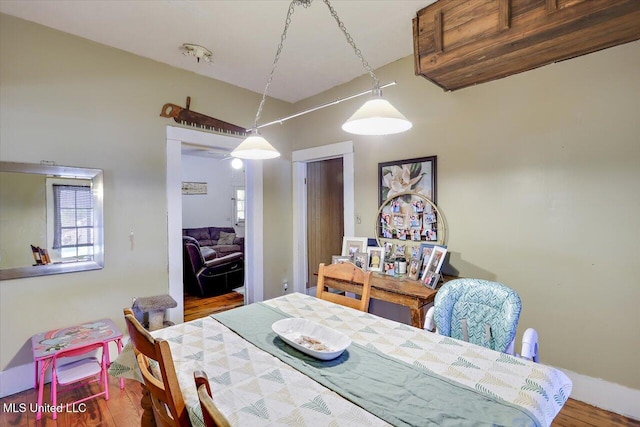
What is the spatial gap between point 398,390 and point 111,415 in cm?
Result: 203

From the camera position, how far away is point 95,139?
253 centimetres

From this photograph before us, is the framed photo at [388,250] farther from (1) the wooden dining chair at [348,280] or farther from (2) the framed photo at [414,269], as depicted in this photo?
(1) the wooden dining chair at [348,280]

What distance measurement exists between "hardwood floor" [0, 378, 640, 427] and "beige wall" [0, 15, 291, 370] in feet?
1.09

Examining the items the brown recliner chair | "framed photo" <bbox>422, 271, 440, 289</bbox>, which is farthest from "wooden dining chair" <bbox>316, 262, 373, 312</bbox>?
the brown recliner chair

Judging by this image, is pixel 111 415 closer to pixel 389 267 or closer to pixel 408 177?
pixel 389 267

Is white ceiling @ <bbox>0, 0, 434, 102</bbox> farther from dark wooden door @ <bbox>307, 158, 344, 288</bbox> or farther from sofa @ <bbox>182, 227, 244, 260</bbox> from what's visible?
sofa @ <bbox>182, 227, 244, 260</bbox>

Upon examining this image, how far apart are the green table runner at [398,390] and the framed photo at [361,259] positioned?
4.89ft

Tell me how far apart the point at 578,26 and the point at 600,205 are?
1.08 meters

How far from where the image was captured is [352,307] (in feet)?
6.36

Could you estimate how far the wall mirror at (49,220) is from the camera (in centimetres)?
221

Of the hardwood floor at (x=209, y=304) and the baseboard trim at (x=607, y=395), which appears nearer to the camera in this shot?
the baseboard trim at (x=607, y=395)

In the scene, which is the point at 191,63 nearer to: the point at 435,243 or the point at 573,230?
the point at 435,243

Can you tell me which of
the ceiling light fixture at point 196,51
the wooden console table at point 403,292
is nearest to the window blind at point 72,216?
the ceiling light fixture at point 196,51

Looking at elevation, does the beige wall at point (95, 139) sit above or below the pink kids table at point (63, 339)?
above
